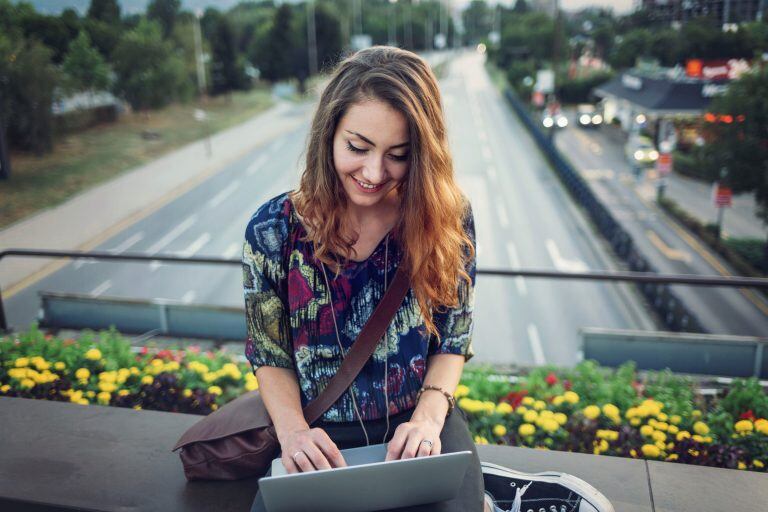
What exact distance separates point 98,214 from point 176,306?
13.4 meters

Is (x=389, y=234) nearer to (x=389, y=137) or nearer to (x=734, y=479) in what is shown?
(x=389, y=137)

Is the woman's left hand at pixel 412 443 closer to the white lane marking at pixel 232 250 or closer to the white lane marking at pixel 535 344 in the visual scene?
the white lane marking at pixel 535 344

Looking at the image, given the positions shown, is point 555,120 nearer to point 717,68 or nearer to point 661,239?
point 661,239

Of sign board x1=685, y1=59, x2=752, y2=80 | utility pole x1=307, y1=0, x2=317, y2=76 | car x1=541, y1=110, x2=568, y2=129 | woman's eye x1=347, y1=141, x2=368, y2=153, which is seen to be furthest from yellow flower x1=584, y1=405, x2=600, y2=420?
utility pole x1=307, y1=0, x2=317, y2=76

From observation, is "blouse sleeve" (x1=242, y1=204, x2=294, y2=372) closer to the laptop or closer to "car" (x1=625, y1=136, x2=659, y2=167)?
the laptop

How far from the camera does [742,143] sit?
1280 cm

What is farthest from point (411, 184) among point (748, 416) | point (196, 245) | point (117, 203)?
point (117, 203)

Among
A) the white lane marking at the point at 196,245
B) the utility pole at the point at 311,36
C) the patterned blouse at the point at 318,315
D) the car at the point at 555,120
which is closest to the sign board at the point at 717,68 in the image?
the patterned blouse at the point at 318,315

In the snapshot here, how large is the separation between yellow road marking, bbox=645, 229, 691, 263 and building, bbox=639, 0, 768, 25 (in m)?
8.93

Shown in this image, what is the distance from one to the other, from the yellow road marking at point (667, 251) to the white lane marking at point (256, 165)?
16893mm

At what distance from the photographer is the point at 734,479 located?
2.04 metres

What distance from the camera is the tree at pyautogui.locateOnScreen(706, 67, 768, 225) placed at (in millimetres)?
12125

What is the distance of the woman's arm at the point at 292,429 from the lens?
148 centimetres

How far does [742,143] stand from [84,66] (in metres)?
13.2
